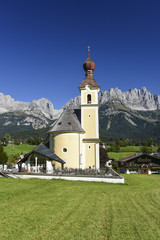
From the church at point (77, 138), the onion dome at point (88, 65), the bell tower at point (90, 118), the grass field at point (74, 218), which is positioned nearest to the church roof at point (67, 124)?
the church at point (77, 138)

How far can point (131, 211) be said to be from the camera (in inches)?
418

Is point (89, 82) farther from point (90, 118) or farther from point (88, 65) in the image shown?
point (90, 118)

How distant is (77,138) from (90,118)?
479cm

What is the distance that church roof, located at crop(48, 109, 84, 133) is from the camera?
31.0 meters

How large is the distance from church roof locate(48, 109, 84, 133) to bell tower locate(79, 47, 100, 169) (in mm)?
1647

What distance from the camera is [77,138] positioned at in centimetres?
3112

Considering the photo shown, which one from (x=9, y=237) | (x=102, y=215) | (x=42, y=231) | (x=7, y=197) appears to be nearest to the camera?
(x=9, y=237)

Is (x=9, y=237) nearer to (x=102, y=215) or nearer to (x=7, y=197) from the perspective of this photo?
(x=102, y=215)

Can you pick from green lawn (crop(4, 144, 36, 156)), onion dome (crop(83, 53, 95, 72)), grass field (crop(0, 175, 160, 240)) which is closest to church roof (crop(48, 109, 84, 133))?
onion dome (crop(83, 53, 95, 72))

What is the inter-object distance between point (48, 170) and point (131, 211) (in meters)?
15.1

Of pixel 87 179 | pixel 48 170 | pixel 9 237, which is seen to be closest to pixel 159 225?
pixel 9 237

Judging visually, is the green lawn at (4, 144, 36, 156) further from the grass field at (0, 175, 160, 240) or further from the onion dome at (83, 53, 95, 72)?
the grass field at (0, 175, 160, 240)

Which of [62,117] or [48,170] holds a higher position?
[62,117]

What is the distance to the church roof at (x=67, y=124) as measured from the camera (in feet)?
102
